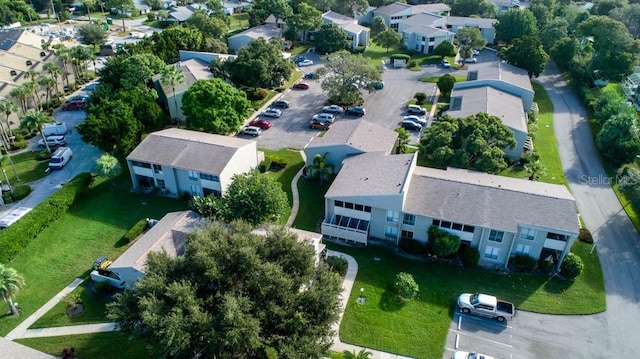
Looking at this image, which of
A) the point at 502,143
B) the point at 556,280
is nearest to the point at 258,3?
the point at 502,143

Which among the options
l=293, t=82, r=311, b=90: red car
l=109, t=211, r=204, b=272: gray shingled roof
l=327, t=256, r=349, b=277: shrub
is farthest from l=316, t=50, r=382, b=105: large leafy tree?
l=109, t=211, r=204, b=272: gray shingled roof

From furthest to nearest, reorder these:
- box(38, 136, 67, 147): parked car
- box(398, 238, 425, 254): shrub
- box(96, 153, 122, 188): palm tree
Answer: box(38, 136, 67, 147): parked car → box(96, 153, 122, 188): palm tree → box(398, 238, 425, 254): shrub

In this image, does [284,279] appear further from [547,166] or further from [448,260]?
[547,166]

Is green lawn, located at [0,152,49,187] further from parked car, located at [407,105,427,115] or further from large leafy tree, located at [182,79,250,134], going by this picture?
parked car, located at [407,105,427,115]

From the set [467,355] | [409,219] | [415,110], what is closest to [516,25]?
[415,110]

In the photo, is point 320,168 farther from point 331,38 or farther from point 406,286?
point 331,38
